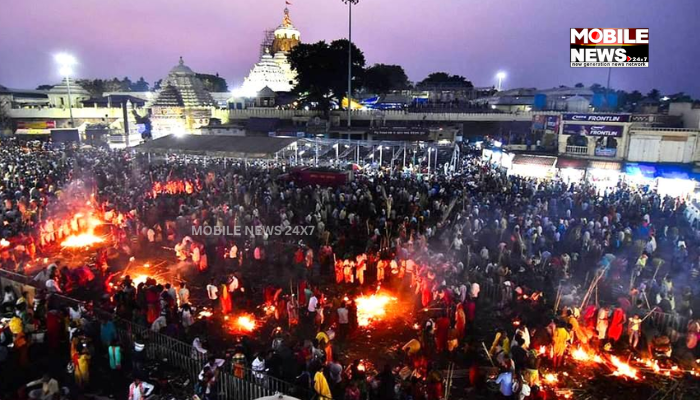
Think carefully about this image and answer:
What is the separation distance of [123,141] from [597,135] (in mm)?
37601

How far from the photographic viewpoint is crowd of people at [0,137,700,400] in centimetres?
800

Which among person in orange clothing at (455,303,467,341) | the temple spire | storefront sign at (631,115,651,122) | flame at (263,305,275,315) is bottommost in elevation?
flame at (263,305,275,315)

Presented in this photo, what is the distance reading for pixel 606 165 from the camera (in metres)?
23.8

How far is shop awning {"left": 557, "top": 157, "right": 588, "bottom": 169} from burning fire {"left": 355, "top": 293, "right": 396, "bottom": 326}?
1753 centimetres

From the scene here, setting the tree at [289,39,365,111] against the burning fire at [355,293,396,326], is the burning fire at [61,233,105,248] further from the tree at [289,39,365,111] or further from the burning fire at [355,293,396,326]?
the tree at [289,39,365,111]

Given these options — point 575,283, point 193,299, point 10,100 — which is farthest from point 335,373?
point 10,100

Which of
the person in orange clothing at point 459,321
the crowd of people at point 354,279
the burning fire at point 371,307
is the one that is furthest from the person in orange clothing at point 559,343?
the burning fire at point 371,307

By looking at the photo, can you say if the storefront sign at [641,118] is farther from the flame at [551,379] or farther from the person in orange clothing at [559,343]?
the flame at [551,379]

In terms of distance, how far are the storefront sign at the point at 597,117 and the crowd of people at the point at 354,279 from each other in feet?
16.7

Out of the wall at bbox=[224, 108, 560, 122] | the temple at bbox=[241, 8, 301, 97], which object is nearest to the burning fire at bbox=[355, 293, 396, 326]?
the wall at bbox=[224, 108, 560, 122]

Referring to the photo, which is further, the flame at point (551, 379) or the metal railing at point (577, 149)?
the metal railing at point (577, 149)

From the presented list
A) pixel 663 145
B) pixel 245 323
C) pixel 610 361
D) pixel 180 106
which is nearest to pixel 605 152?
pixel 663 145

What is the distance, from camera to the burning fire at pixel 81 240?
1584 centimetres

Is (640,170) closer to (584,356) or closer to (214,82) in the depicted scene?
(584,356)
